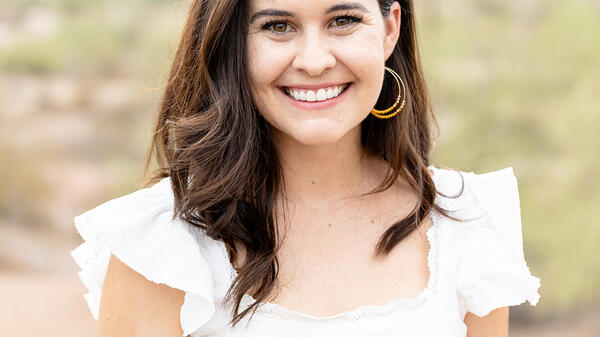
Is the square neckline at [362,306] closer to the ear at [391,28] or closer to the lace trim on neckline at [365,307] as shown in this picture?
the lace trim on neckline at [365,307]

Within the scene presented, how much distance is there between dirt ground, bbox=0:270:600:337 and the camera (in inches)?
220

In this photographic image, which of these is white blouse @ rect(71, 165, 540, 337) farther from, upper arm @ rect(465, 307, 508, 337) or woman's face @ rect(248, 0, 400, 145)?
woman's face @ rect(248, 0, 400, 145)

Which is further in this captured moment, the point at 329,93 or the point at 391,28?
the point at 391,28

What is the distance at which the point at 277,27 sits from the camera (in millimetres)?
1928

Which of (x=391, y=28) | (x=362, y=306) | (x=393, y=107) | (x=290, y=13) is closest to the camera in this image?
(x=290, y=13)

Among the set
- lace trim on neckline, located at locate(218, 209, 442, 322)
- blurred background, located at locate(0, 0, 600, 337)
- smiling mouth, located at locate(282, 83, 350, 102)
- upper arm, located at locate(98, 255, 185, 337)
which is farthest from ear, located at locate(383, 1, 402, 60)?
blurred background, located at locate(0, 0, 600, 337)

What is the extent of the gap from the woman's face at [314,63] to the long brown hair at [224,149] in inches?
2.4

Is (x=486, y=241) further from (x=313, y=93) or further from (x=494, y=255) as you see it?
(x=313, y=93)

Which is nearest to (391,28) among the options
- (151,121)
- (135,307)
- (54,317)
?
(135,307)

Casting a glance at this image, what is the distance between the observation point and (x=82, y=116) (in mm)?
7645

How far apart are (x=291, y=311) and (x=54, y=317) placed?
420cm

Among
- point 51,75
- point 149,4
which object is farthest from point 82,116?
point 149,4

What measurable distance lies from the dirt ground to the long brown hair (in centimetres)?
376

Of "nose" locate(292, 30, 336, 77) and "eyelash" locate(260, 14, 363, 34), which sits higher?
"eyelash" locate(260, 14, 363, 34)
